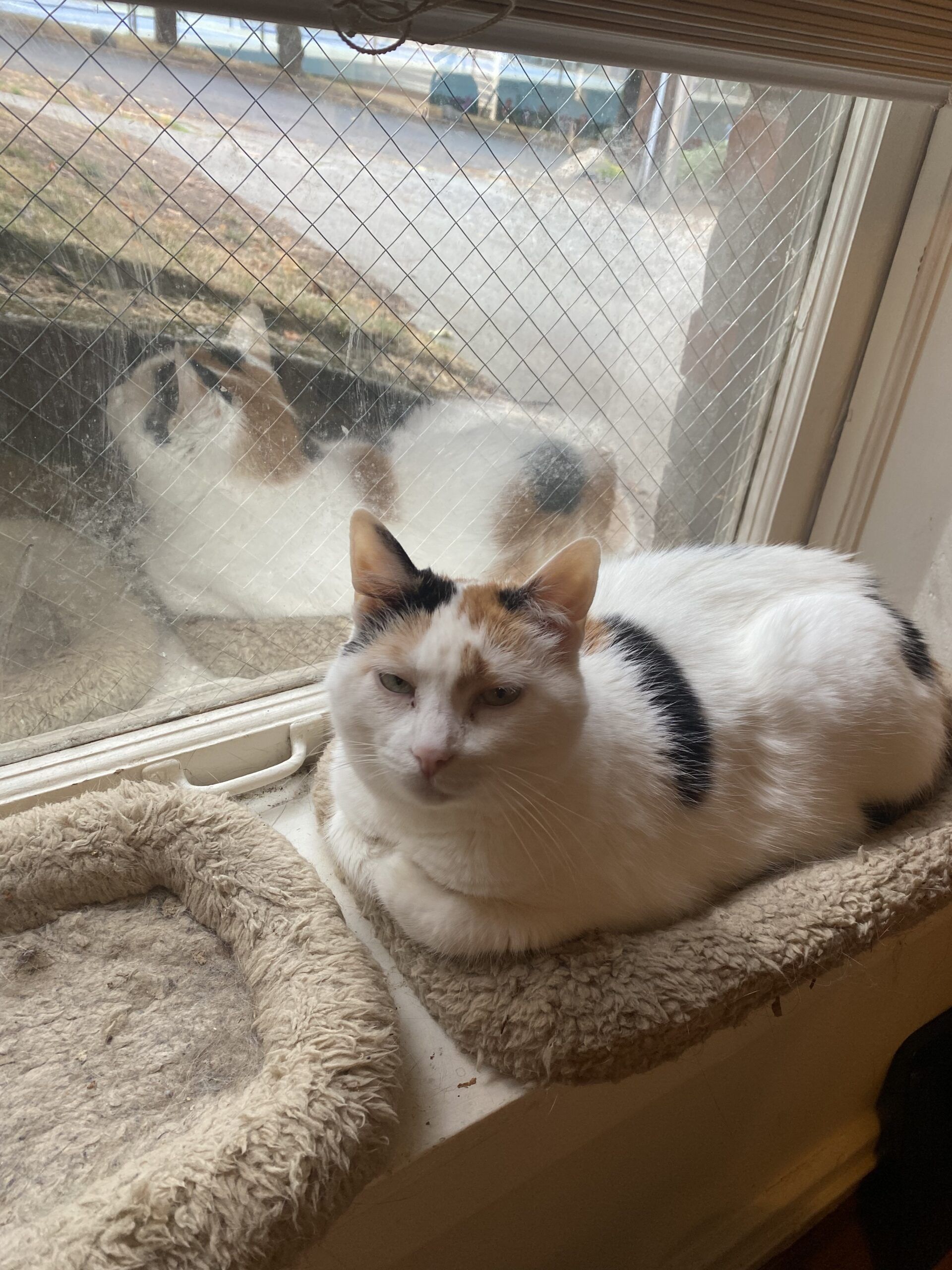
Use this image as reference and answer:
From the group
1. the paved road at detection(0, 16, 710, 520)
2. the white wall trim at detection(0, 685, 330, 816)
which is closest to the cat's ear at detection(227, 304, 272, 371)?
the paved road at detection(0, 16, 710, 520)

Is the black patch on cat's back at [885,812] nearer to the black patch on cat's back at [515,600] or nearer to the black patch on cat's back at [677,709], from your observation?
the black patch on cat's back at [677,709]

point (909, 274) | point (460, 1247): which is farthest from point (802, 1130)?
point (909, 274)

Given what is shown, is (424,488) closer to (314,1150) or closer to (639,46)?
(639,46)

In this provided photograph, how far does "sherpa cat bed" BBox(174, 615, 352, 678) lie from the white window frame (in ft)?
0.09

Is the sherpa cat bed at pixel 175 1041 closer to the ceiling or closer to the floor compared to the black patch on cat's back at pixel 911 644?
closer to the floor

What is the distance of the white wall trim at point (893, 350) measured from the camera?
3.97ft

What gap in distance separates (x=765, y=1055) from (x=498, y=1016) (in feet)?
1.38

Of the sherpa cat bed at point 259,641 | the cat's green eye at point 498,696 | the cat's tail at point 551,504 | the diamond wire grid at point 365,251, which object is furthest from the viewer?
the cat's tail at point 551,504

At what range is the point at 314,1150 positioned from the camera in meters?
0.66

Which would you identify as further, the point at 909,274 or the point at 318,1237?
the point at 909,274

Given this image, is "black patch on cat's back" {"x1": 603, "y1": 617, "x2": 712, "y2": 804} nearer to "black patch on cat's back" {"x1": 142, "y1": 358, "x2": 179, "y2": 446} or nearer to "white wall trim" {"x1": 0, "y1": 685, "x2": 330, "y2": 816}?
"white wall trim" {"x1": 0, "y1": 685, "x2": 330, "y2": 816}

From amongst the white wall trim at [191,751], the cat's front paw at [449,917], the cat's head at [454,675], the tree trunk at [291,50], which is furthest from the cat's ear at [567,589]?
the tree trunk at [291,50]

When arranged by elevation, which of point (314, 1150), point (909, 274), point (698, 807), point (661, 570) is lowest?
point (314, 1150)

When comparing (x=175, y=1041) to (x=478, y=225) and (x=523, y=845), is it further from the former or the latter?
(x=478, y=225)
